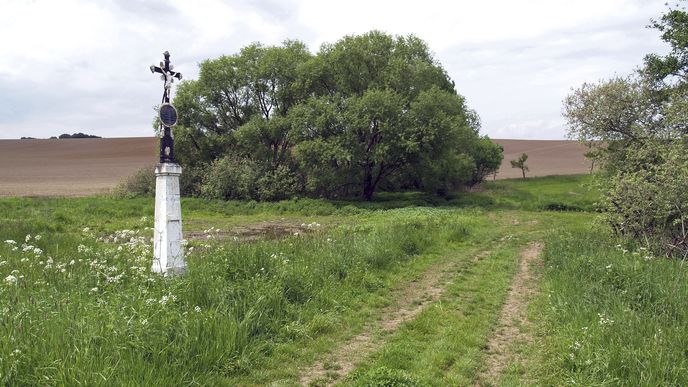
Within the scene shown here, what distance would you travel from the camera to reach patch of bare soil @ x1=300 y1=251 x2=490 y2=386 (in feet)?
17.8

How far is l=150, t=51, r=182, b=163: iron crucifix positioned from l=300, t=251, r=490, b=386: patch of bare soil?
193 inches

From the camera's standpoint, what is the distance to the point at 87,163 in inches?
2392

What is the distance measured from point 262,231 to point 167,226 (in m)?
14.2

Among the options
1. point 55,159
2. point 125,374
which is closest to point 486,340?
point 125,374

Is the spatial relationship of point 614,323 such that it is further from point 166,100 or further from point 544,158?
point 544,158

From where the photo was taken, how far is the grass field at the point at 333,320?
4770mm

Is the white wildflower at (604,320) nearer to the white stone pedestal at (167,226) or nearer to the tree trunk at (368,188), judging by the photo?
the white stone pedestal at (167,226)

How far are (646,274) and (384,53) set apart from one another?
3269 cm

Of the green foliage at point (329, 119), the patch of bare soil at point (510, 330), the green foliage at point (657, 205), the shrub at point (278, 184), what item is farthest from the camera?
the shrub at point (278, 184)

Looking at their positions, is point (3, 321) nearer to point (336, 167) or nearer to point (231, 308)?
point (231, 308)

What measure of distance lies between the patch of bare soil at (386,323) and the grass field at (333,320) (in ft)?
0.11

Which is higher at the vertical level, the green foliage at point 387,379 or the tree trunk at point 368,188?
the tree trunk at point 368,188

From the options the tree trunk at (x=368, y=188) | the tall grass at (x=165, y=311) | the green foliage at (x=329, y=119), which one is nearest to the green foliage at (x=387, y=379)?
the tall grass at (x=165, y=311)

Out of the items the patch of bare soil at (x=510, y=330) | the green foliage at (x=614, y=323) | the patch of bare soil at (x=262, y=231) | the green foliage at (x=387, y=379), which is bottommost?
the patch of bare soil at (x=262, y=231)
